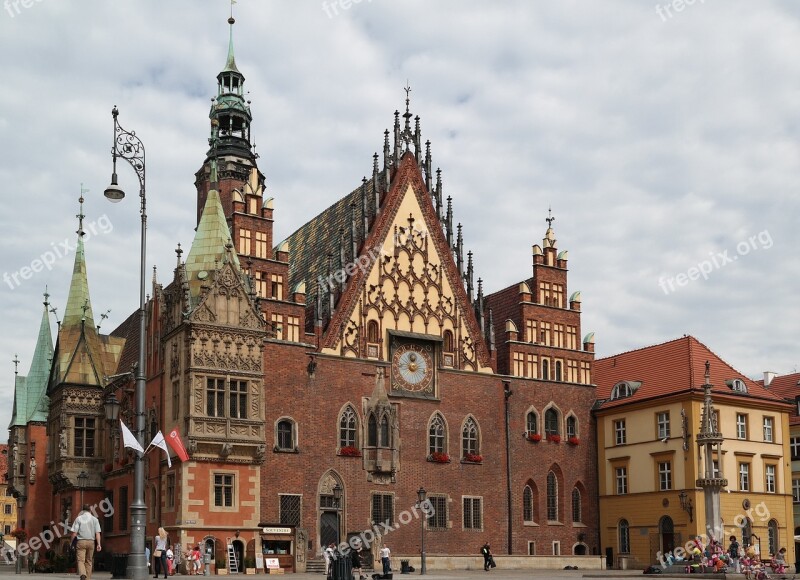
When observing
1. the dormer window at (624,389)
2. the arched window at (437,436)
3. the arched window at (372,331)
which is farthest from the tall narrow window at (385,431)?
the dormer window at (624,389)

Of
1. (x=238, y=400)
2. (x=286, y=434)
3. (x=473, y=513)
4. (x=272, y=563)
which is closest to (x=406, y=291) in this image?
(x=286, y=434)

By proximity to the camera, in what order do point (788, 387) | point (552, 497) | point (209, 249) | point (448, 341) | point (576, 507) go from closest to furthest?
point (209, 249) < point (448, 341) < point (552, 497) < point (576, 507) < point (788, 387)

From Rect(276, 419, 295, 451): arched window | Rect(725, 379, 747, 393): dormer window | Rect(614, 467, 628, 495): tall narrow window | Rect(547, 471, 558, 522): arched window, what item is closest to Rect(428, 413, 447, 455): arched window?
Rect(547, 471, 558, 522): arched window

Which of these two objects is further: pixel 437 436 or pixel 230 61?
pixel 230 61

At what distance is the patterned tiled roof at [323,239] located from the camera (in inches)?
2221

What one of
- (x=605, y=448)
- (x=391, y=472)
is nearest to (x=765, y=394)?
(x=605, y=448)

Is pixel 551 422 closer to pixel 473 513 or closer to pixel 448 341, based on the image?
pixel 473 513

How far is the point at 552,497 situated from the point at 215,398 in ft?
70.6

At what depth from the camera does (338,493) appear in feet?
170

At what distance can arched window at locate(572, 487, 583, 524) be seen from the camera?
197 feet

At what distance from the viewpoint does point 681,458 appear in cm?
5622

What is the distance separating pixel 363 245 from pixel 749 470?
81.3ft

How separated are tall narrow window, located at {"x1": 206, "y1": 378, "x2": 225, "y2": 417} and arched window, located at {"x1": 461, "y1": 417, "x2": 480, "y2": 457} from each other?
14261mm

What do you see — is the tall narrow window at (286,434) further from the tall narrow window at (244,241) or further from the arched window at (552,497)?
the arched window at (552,497)
